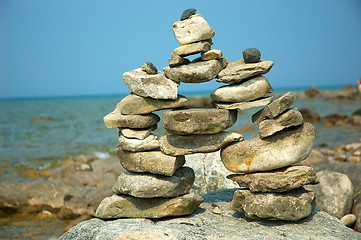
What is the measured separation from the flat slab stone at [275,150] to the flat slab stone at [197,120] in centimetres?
56

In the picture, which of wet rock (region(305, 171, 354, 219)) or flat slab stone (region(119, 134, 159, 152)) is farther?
wet rock (region(305, 171, 354, 219))

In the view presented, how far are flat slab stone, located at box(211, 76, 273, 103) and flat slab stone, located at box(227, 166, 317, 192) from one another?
131cm

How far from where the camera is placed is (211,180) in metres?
9.34

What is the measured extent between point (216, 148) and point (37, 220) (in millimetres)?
6611

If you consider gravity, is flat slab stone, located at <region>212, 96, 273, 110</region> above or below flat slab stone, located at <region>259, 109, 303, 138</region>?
above

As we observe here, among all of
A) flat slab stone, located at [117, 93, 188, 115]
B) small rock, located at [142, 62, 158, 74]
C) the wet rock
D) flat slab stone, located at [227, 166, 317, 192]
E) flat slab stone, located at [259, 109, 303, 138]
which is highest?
small rock, located at [142, 62, 158, 74]

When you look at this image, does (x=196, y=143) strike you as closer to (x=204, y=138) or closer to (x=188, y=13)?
(x=204, y=138)

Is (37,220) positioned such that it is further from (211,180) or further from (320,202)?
(320,202)

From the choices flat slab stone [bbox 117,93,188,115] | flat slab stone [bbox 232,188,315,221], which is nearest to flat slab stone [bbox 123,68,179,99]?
flat slab stone [bbox 117,93,188,115]

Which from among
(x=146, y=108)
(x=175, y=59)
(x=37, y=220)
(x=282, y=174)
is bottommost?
(x=37, y=220)

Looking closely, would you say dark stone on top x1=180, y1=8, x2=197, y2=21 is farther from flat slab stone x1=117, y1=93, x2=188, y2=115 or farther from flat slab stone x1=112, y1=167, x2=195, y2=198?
flat slab stone x1=112, y1=167, x2=195, y2=198

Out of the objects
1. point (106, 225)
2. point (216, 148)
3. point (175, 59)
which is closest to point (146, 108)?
point (175, 59)

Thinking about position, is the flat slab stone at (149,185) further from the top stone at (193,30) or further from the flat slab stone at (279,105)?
the top stone at (193,30)

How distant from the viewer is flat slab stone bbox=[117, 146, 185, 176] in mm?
6145
